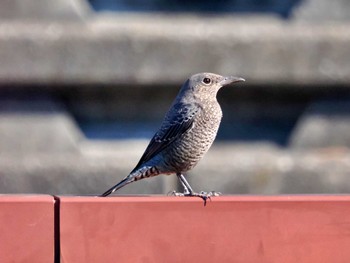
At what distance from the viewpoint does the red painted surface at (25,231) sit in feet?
10.4

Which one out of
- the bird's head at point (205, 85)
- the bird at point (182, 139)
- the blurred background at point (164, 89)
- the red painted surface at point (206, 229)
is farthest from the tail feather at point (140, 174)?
the red painted surface at point (206, 229)

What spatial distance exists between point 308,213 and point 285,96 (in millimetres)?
2769

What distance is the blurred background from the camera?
5.80 metres

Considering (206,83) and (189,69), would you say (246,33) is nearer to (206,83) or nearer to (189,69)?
Answer: (189,69)

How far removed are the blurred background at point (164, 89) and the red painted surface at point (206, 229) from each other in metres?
2.42

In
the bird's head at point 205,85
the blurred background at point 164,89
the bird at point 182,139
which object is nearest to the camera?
the bird at point 182,139

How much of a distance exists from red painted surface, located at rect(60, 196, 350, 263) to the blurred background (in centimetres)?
242

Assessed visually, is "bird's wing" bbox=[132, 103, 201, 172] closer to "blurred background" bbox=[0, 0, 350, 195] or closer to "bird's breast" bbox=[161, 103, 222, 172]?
"bird's breast" bbox=[161, 103, 222, 172]

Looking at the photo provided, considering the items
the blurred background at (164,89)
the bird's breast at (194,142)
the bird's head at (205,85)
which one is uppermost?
the blurred background at (164,89)

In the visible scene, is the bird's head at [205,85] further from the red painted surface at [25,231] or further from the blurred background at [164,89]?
the red painted surface at [25,231]

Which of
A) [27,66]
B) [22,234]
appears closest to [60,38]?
[27,66]

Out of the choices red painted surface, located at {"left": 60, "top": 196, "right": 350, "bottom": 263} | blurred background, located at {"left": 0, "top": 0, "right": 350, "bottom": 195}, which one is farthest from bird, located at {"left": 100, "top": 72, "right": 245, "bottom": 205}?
red painted surface, located at {"left": 60, "top": 196, "right": 350, "bottom": 263}

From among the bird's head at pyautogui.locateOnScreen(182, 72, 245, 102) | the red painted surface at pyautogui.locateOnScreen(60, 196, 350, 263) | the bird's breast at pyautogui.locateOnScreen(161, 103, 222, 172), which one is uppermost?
the bird's head at pyautogui.locateOnScreen(182, 72, 245, 102)

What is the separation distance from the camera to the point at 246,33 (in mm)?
5906
